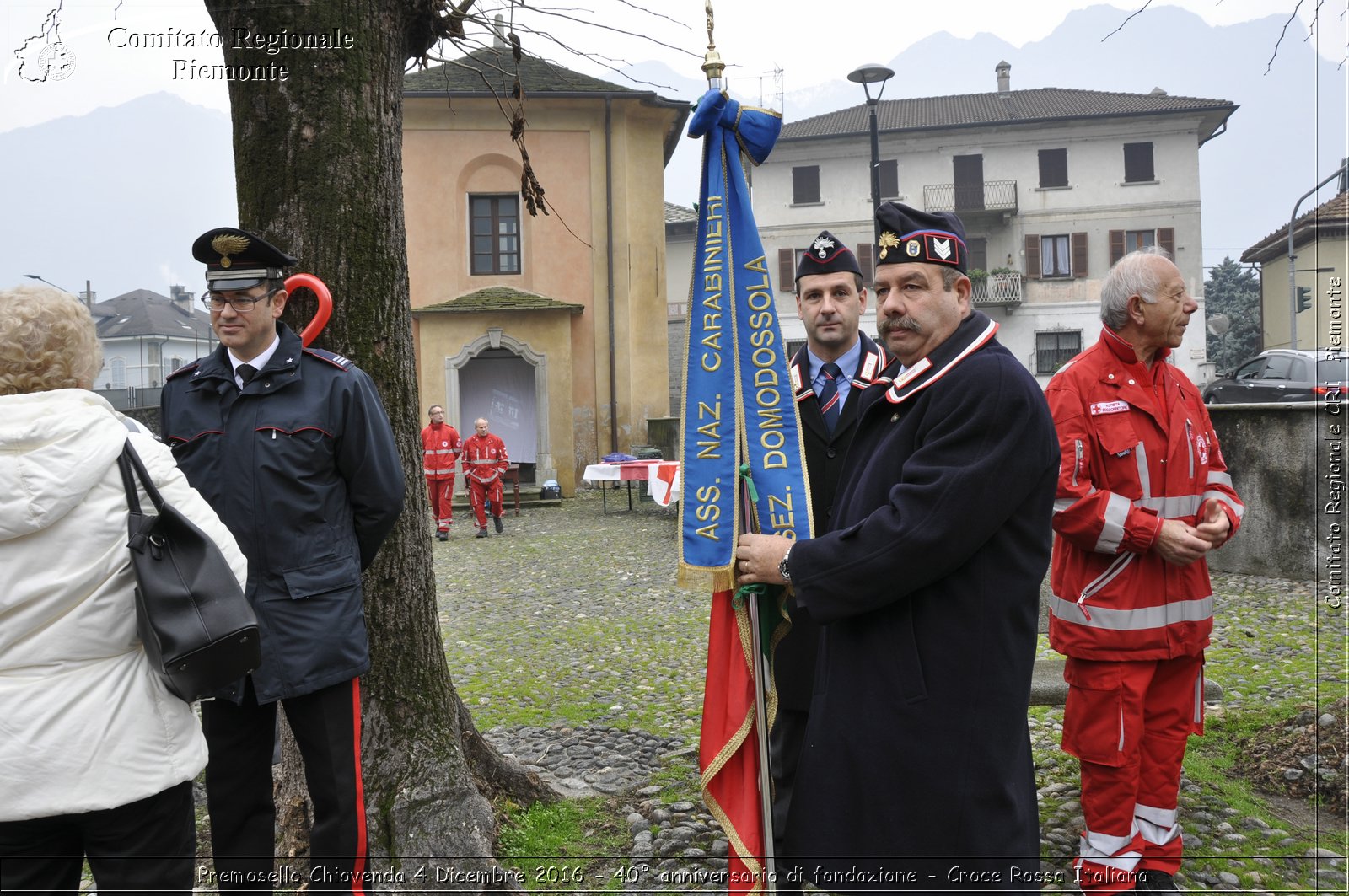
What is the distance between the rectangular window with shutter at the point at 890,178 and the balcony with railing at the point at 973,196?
1.13 metres

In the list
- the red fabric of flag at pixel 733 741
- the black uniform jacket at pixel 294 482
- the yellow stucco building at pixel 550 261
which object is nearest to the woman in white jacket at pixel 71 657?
the black uniform jacket at pixel 294 482

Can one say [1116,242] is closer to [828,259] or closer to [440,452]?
[440,452]

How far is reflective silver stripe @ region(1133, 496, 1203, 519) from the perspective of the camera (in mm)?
3658

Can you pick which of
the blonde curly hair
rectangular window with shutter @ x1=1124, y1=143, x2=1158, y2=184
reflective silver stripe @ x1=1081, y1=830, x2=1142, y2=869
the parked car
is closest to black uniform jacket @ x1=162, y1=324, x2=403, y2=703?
the blonde curly hair

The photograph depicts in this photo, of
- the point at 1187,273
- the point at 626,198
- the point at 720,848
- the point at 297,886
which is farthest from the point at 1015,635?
the point at 1187,273

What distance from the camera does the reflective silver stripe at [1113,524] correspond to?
11.6ft

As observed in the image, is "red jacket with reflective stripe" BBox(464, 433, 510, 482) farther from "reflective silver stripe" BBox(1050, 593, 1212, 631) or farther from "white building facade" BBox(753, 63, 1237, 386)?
"white building facade" BBox(753, 63, 1237, 386)

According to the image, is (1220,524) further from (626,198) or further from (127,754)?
(626,198)

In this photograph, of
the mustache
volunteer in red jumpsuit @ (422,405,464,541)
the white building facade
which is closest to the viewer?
the mustache

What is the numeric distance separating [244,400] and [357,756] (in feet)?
3.92

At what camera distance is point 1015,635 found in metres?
2.47

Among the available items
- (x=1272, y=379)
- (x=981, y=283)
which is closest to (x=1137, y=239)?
(x=981, y=283)

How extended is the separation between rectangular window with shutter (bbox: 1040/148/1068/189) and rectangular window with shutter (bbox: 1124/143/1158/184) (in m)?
2.20

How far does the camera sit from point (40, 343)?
239 centimetres
